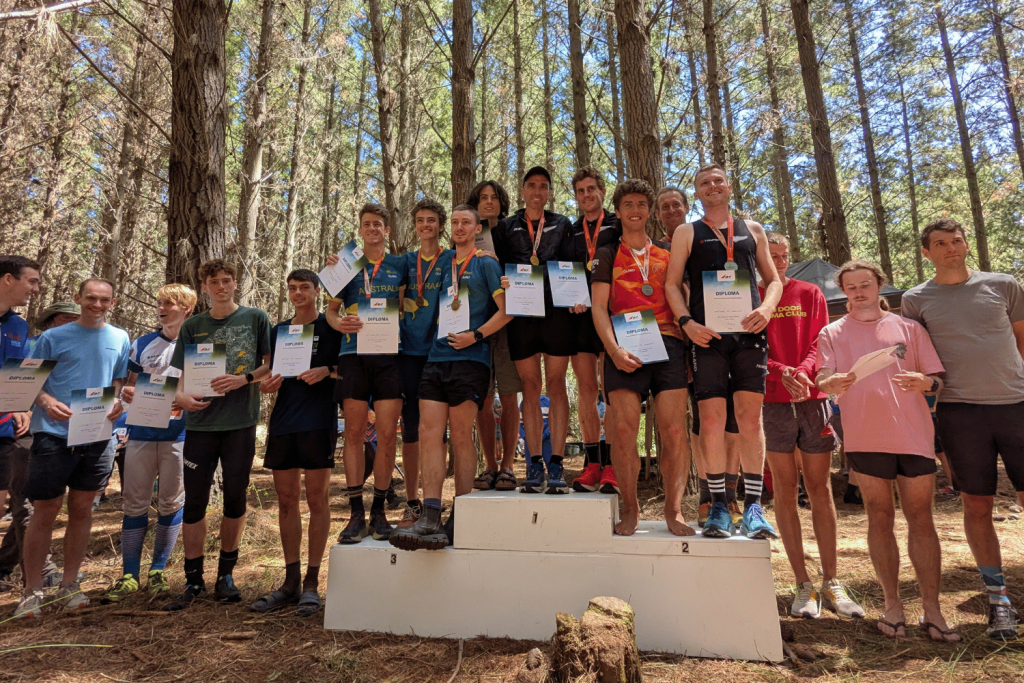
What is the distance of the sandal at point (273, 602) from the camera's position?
140 inches

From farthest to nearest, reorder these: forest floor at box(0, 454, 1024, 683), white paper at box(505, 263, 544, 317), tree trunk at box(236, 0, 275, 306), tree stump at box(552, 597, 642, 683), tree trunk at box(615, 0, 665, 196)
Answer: tree trunk at box(236, 0, 275, 306) < tree trunk at box(615, 0, 665, 196) < white paper at box(505, 263, 544, 317) < forest floor at box(0, 454, 1024, 683) < tree stump at box(552, 597, 642, 683)

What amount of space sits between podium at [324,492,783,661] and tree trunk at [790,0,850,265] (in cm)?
579

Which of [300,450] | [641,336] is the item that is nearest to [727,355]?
[641,336]

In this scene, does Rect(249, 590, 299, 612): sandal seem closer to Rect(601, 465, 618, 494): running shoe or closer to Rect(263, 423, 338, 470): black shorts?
Rect(263, 423, 338, 470): black shorts

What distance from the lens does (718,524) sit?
2.93 meters

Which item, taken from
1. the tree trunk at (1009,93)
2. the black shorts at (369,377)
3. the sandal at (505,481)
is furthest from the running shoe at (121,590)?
the tree trunk at (1009,93)

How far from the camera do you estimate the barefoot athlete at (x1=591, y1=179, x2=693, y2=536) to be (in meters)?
3.08

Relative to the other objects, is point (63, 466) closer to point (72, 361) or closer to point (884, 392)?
point (72, 361)

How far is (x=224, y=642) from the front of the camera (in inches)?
124

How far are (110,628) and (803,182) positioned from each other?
20917 millimetres

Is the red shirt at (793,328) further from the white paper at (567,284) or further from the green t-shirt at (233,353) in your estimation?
the green t-shirt at (233,353)

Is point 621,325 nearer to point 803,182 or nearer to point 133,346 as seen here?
point 133,346

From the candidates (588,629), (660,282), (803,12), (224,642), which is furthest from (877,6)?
(224,642)

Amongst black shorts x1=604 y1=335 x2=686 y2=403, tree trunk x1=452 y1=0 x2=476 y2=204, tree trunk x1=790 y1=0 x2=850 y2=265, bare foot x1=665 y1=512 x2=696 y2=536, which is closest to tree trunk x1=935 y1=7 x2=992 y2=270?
tree trunk x1=790 y1=0 x2=850 y2=265
